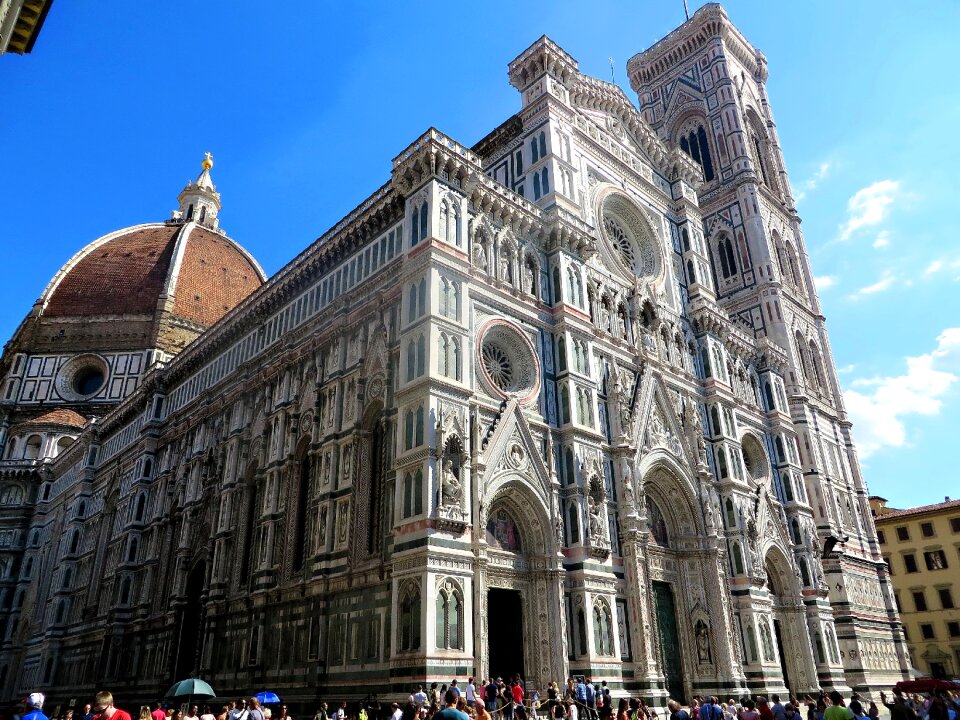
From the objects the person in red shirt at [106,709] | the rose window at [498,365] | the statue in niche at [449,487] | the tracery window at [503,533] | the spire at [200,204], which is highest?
the spire at [200,204]

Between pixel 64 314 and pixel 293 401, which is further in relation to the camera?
pixel 64 314

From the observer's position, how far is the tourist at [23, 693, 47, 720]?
8.23m

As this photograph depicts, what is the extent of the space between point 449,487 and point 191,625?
17357 mm

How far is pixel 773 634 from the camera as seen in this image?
28828 millimetres

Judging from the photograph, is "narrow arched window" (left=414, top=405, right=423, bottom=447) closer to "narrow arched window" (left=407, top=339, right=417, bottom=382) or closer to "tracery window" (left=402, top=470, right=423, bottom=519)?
"tracery window" (left=402, top=470, right=423, bottom=519)

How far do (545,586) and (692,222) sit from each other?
75.2 ft

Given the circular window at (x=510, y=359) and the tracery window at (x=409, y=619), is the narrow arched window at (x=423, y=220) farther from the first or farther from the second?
the tracery window at (x=409, y=619)

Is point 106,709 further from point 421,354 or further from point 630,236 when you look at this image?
point 630,236

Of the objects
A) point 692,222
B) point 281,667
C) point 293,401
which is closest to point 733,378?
point 692,222

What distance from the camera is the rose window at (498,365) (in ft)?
77.9

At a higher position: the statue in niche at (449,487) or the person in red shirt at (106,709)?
the statue in niche at (449,487)

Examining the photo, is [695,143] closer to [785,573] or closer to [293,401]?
[785,573]

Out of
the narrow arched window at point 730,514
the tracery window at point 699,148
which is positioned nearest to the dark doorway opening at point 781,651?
the narrow arched window at point 730,514

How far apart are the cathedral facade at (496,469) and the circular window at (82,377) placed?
41.7 ft
